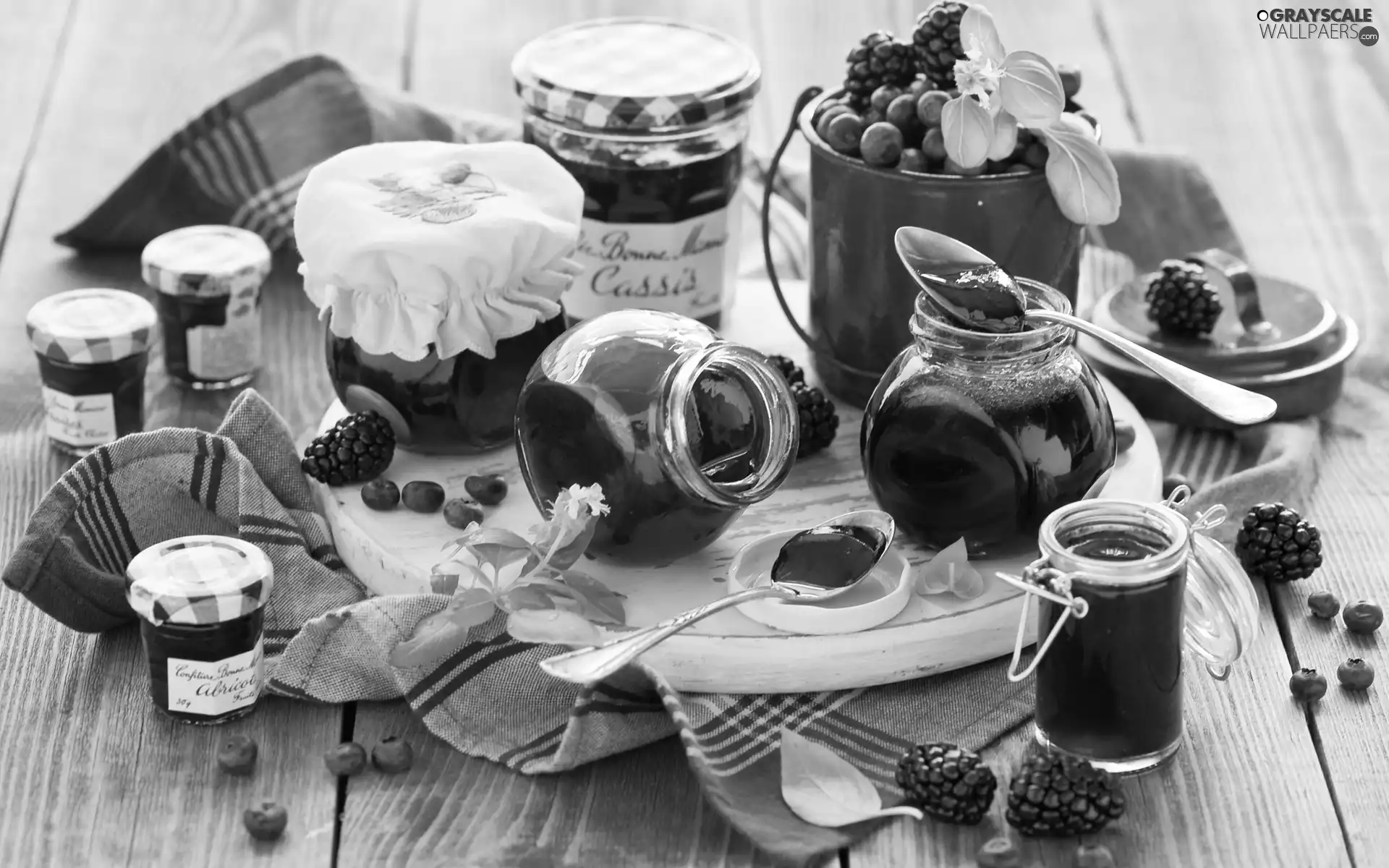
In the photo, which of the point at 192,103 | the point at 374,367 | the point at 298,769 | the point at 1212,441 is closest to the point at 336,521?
the point at 374,367

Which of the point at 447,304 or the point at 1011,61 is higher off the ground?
the point at 1011,61

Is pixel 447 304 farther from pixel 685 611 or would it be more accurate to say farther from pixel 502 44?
pixel 502 44

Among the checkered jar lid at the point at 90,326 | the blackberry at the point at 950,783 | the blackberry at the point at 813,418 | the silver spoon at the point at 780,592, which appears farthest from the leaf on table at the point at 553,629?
the checkered jar lid at the point at 90,326

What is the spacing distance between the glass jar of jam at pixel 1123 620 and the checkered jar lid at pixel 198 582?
51 centimetres

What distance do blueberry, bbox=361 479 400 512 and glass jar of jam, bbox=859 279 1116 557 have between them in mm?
390

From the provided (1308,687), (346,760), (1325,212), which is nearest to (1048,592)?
(1308,687)

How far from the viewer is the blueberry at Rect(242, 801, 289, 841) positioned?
108 cm

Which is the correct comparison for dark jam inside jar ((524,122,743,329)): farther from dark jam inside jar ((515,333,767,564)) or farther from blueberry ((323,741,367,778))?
blueberry ((323,741,367,778))

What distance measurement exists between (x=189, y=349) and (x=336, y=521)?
15.5 inches

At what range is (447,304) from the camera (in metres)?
1.34

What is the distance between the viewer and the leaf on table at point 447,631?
1193 millimetres

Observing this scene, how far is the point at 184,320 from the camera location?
1.68 m
